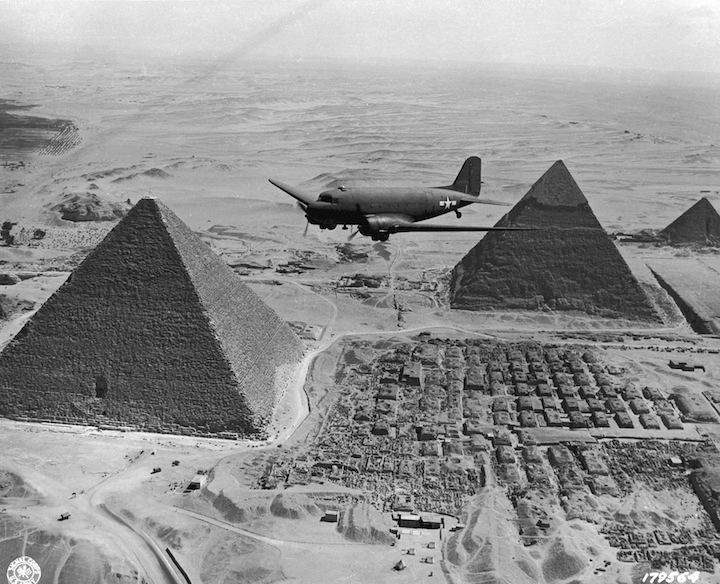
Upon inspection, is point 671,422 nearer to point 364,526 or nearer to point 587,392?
point 587,392

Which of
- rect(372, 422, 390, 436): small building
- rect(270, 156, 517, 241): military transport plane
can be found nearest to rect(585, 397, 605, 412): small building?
rect(372, 422, 390, 436): small building

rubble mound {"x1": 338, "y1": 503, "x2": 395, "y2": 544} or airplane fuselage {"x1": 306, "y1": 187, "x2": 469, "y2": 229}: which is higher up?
airplane fuselage {"x1": 306, "y1": 187, "x2": 469, "y2": 229}

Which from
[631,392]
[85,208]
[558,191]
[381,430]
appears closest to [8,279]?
[85,208]

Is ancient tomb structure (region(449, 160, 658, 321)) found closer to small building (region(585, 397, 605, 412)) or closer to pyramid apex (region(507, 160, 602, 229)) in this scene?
pyramid apex (region(507, 160, 602, 229))

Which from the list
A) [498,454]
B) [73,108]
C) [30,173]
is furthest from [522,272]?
[73,108]

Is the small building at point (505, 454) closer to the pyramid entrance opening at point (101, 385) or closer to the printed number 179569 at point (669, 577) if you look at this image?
the printed number 179569 at point (669, 577)

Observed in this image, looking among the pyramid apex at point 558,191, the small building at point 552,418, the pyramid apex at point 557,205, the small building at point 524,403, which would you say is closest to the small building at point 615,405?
the small building at point 552,418

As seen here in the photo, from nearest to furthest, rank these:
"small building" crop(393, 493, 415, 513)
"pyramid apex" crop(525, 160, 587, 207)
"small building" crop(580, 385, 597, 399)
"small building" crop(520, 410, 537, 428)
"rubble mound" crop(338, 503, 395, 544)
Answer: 1. "rubble mound" crop(338, 503, 395, 544)
2. "small building" crop(393, 493, 415, 513)
3. "small building" crop(520, 410, 537, 428)
4. "small building" crop(580, 385, 597, 399)
5. "pyramid apex" crop(525, 160, 587, 207)

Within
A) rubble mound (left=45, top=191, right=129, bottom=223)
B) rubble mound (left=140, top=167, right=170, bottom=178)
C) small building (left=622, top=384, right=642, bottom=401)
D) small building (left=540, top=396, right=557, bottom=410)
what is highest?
rubble mound (left=140, top=167, right=170, bottom=178)

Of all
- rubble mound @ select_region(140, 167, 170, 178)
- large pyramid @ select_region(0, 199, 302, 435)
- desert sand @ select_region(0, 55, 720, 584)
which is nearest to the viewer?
desert sand @ select_region(0, 55, 720, 584)
